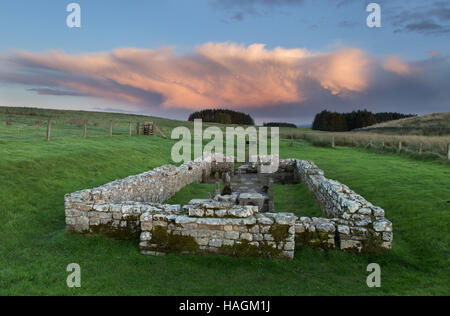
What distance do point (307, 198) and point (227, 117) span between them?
357 ft

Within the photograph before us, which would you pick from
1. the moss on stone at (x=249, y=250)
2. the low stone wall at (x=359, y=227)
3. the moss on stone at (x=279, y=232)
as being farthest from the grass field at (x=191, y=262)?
the moss on stone at (x=279, y=232)

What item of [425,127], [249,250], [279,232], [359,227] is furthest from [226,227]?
[425,127]

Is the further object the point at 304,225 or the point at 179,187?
the point at 179,187

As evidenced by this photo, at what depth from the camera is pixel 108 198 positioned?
9664 millimetres

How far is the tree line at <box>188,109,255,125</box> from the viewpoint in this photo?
121750 mm

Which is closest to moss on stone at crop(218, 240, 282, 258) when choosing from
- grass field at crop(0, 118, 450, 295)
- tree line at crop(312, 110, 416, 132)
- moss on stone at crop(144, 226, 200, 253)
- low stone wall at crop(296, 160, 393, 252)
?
grass field at crop(0, 118, 450, 295)

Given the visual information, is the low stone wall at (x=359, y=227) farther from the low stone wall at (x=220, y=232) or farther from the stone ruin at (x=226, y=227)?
the low stone wall at (x=220, y=232)

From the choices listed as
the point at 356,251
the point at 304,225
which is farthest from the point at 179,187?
the point at 356,251

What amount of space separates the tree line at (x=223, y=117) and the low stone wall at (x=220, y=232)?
112 m

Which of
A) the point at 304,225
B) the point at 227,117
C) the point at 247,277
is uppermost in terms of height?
the point at 227,117

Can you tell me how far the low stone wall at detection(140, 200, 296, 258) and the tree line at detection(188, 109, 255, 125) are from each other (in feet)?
369

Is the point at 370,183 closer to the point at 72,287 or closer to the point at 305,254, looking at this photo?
the point at 305,254

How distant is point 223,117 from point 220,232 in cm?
11549

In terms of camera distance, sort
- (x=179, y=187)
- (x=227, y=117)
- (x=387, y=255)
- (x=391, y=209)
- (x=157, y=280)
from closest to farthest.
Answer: (x=157, y=280) → (x=387, y=255) → (x=391, y=209) → (x=179, y=187) → (x=227, y=117)
